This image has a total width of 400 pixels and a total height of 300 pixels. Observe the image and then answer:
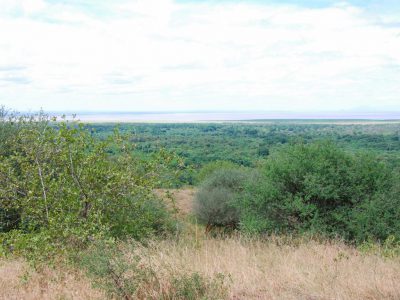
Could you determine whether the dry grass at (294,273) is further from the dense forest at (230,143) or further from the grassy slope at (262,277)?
the dense forest at (230,143)

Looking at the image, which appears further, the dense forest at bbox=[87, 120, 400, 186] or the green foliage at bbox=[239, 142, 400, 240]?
the dense forest at bbox=[87, 120, 400, 186]

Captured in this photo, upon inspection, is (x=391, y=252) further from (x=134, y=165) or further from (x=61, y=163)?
(x=61, y=163)

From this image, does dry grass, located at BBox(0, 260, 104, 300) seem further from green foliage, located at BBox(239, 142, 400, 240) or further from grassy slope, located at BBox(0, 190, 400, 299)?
green foliage, located at BBox(239, 142, 400, 240)

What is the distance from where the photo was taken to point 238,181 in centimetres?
2270

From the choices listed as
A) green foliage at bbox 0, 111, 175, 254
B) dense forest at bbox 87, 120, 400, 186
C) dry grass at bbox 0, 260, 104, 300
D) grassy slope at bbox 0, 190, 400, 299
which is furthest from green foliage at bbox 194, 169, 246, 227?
dry grass at bbox 0, 260, 104, 300

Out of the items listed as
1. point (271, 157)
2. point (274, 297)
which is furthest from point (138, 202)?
point (271, 157)

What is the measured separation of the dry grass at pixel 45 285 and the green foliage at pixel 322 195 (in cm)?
696

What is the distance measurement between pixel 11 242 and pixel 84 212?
1.48 metres

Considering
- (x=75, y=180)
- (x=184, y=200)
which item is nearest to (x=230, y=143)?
(x=184, y=200)

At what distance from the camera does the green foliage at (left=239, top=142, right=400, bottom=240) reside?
11859 millimetres

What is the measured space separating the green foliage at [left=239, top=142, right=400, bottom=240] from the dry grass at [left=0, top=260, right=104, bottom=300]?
6964 mm

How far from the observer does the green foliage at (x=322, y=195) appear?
467 inches

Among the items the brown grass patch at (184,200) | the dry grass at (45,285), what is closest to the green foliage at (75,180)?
the dry grass at (45,285)

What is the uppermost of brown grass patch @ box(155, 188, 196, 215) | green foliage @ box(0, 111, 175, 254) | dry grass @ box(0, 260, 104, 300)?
green foliage @ box(0, 111, 175, 254)
